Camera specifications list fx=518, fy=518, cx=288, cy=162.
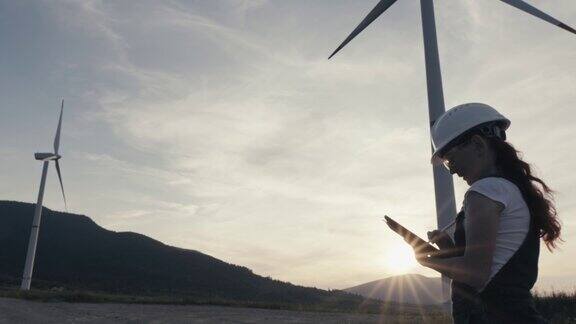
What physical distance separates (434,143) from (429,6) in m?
15.5

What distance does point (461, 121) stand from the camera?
11.4 feet

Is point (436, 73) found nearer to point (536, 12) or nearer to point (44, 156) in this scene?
point (536, 12)

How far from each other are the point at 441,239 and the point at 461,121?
36.1 inches

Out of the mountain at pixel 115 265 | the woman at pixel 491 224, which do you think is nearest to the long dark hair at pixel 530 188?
the woman at pixel 491 224

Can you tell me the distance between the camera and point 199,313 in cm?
2141

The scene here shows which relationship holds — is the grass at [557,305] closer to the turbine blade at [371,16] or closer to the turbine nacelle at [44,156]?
the turbine blade at [371,16]

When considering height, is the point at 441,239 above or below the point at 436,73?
below

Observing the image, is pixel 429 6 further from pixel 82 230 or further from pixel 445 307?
pixel 82 230

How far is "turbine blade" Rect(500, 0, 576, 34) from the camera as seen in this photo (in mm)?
18469

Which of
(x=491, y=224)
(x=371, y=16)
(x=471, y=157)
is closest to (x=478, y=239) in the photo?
(x=491, y=224)

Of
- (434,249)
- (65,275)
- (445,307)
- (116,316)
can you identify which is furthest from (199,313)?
(65,275)

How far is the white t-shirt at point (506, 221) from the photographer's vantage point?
3100mm

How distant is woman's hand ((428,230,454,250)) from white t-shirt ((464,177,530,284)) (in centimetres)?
65

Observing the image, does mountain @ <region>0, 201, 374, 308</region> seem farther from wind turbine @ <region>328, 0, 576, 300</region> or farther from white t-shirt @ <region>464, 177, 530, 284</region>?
white t-shirt @ <region>464, 177, 530, 284</region>
